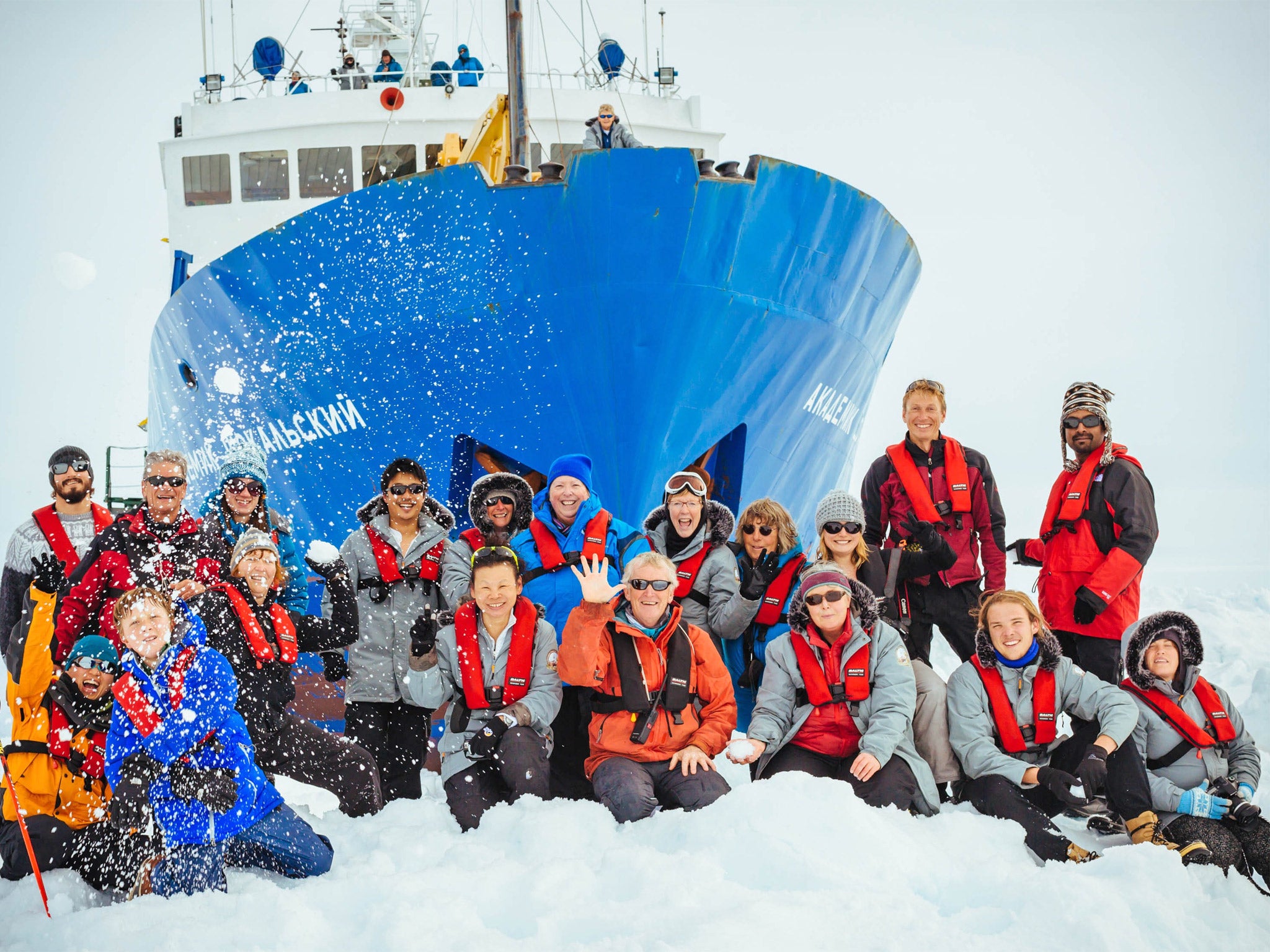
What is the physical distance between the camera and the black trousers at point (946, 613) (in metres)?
4.20

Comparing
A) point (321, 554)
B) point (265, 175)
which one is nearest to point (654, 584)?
point (321, 554)

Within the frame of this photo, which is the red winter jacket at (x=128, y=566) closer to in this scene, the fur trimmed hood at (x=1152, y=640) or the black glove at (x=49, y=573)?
the black glove at (x=49, y=573)

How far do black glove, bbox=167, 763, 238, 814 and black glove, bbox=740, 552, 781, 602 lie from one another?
1885mm

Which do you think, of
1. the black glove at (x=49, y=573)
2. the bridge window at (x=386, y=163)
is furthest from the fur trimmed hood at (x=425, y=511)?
the bridge window at (x=386, y=163)

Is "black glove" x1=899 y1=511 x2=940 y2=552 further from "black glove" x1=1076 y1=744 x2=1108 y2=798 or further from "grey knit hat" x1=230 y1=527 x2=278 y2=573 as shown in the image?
"grey knit hat" x1=230 y1=527 x2=278 y2=573

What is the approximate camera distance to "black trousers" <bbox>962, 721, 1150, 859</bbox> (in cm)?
306

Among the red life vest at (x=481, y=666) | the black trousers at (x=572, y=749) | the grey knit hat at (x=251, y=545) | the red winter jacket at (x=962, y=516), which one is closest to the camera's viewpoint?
the grey knit hat at (x=251, y=545)

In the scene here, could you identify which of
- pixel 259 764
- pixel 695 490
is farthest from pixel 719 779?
pixel 259 764

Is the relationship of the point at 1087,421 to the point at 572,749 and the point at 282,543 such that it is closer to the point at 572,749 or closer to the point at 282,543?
the point at 572,749

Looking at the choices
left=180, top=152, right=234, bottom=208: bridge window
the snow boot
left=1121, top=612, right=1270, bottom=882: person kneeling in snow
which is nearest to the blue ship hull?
left=1121, top=612, right=1270, bottom=882: person kneeling in snow

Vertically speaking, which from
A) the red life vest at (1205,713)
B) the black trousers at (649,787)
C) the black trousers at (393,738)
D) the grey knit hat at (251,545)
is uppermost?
the grey knit hat at (251,545)

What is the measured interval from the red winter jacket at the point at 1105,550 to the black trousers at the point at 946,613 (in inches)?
11.0

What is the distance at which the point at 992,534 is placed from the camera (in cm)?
424

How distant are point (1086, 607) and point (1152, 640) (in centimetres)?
56
